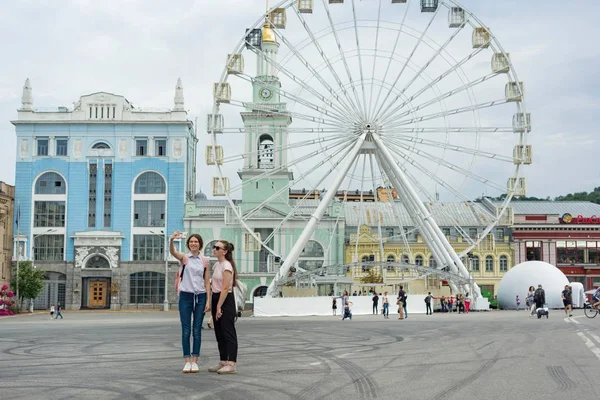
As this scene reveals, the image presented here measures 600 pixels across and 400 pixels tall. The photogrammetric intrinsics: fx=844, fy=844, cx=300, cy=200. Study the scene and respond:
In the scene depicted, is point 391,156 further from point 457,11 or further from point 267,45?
point 267,45

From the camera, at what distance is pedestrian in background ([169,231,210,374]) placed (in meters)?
12.8

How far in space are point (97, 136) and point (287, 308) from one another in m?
41.8

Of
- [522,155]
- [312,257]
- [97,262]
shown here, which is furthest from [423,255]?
[522,155]

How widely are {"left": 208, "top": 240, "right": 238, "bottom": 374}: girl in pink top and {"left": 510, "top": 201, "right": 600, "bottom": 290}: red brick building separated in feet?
274

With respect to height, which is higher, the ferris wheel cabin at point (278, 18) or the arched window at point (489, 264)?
the ferris wheel cabin at point (278, 18)

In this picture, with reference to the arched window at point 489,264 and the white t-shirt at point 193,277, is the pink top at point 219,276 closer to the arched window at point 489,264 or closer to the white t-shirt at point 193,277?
the white t-shirt at point 193,277

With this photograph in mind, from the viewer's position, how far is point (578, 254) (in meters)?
94.1

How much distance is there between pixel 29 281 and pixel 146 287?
40.4 feet

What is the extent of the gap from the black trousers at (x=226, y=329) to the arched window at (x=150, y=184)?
74223 millimetres

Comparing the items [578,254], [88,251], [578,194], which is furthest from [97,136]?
[578,194]

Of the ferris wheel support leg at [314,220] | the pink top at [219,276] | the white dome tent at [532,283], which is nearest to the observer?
the pink top at [219,276]

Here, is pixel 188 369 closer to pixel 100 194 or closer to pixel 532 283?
pixel 532 283

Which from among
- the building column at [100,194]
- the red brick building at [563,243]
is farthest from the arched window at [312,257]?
the red brick building at [563,243]

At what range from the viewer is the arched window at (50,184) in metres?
86.0
